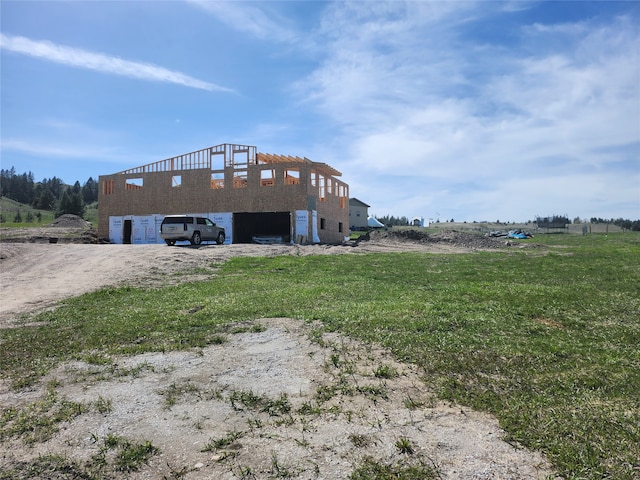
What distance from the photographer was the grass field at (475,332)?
13.7 feet

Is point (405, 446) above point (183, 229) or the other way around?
the other way around

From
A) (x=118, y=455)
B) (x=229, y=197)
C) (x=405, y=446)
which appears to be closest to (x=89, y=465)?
(x=118, y=455)

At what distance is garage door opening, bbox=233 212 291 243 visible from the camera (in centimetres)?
3703

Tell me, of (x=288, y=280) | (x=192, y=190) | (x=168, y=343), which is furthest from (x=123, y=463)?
(x=192, y=190)

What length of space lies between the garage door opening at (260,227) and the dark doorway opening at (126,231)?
10148mm

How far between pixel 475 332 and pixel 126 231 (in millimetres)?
38730

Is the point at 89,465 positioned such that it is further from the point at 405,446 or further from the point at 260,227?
the point at 260,227

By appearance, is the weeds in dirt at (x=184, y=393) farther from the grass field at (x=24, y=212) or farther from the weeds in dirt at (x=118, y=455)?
the grass field at (x=24, y=212)

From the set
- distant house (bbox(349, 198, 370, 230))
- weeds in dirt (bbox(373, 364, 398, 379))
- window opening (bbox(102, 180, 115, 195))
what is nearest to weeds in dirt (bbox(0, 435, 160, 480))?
weeds in dirt (bbox(373, 364, 398, 379))

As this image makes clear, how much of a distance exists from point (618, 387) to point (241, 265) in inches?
635

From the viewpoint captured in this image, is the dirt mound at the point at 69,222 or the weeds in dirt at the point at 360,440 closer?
the weeds in dirt at the point at 360,440

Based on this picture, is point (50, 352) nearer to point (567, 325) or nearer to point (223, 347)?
point (223, 347)

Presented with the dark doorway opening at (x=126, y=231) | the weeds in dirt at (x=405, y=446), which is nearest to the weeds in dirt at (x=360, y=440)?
the weeds in dirt at (x=405, y=446)

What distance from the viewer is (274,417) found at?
4535mm
